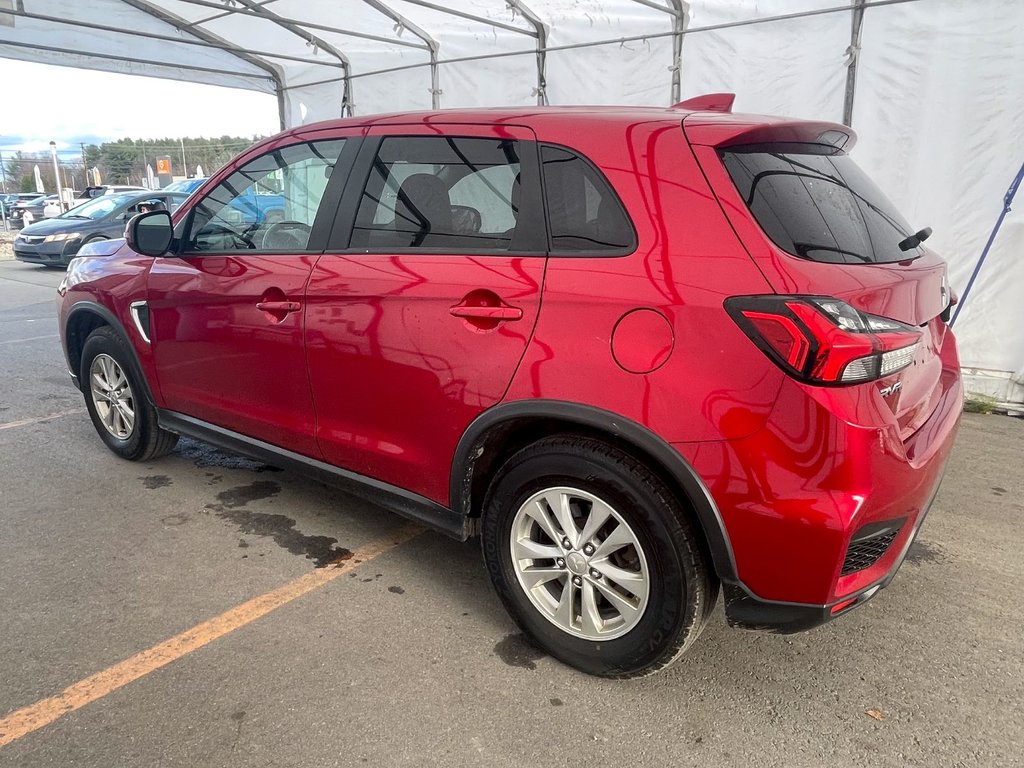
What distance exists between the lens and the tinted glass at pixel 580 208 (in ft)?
7.43

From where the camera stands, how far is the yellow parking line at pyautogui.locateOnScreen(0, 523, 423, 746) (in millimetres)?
2238

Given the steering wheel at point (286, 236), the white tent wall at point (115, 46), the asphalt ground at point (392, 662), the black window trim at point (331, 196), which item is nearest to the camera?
the asphalt ground at point (392, 662)

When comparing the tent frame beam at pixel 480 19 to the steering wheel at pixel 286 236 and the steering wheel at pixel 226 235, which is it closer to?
the steering wheel at pixel 226 235

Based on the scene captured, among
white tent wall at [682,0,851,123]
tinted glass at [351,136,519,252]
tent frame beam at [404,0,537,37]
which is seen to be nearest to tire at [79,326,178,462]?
tinted glass at [351,136,519,252]

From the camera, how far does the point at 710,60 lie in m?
6.84

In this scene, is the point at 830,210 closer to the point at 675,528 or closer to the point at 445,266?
the point at 675,528

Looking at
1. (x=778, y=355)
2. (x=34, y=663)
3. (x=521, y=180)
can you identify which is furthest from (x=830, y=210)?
(x=34, y=663)

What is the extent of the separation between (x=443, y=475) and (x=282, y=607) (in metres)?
0.83

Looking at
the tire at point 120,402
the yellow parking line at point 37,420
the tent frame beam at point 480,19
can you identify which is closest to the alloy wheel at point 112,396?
the tire at point 120,402

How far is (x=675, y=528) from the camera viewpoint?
2146mm

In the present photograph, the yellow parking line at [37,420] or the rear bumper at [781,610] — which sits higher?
the rear bumper at [781,610]

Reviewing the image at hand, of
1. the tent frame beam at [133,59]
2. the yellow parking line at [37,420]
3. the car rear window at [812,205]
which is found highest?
the tent frame beam at [133,59]

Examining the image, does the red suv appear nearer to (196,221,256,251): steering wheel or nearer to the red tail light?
the red tail light

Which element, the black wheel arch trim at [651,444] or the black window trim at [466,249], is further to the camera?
the black window trim at [466,249]
